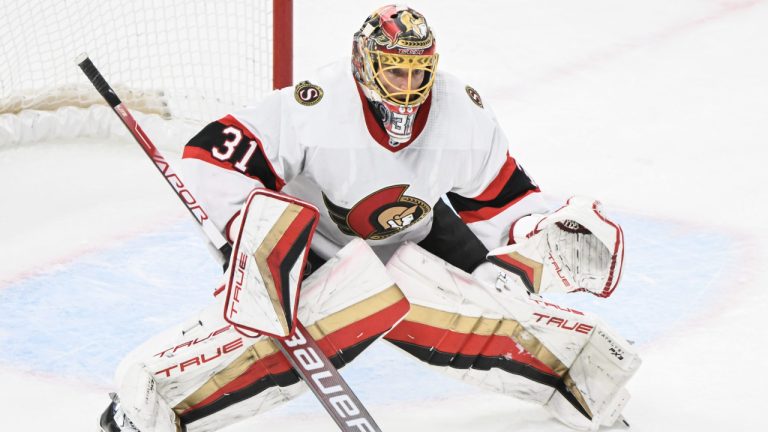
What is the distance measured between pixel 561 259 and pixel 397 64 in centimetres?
51

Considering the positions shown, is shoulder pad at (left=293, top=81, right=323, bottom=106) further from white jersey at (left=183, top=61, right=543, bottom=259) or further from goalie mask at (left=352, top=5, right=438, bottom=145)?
goalie mask at (left=352, top=5, right=438, bottom=145)

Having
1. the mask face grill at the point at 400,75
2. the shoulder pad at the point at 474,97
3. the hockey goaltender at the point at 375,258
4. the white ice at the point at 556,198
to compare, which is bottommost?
the white ice at the point at 556,198

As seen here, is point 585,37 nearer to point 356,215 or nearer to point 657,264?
point 657,264

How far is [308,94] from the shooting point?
2273 millimetres

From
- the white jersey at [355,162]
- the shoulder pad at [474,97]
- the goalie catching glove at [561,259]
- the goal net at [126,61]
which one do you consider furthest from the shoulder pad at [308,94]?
the goal net at [126,61]

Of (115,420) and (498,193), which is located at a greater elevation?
(498,193)

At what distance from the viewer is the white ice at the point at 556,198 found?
8.61ft

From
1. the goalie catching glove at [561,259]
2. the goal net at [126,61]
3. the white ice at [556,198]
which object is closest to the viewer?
the goalie catching glove at [561,259]

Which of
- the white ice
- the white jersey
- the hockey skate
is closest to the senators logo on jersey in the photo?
the white jersey

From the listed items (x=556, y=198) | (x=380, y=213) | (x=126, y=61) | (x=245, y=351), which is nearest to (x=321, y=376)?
(x=245, y=351)

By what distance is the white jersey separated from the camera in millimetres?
2213

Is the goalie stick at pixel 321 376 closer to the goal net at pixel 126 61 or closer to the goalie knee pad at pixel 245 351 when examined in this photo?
the goalie knee pad at pixel 245 351

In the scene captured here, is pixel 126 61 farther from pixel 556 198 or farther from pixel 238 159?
pixel 238 159

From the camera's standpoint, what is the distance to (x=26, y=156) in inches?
151
